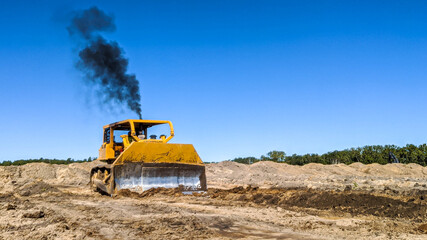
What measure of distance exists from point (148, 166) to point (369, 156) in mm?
38730

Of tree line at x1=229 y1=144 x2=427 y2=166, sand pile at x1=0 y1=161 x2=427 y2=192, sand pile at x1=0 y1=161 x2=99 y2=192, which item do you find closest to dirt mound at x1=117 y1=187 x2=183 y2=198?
sand pile at x1=0 y1=161 x2=427 y2=192

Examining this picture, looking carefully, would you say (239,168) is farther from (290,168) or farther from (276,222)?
(276,222)

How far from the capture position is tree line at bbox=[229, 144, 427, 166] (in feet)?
136

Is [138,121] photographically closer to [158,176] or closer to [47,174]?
[158,176]

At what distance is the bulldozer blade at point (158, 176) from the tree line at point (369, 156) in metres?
32.0

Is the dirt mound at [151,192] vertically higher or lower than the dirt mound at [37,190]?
lower

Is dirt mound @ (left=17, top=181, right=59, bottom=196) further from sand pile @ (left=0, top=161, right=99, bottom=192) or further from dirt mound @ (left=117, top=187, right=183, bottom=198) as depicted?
sand pile @ (left=0, top=161, right=99, bottom=192)

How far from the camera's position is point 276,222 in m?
6.93

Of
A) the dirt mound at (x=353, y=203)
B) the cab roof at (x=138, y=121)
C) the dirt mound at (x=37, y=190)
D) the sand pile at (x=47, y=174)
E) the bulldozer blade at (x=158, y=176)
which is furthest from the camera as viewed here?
→ the sand pile at (x=47, y=174)

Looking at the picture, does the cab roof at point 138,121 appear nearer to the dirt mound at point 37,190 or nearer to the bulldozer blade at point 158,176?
the bulldozer blade at point 158,176

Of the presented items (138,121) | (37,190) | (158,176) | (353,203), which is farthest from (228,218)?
(37,190)

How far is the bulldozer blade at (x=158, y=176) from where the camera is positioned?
471 inches

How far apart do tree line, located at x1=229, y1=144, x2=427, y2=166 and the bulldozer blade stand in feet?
105

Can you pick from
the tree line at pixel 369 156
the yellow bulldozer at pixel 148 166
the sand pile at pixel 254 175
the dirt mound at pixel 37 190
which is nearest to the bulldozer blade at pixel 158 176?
the yellow bulldozer at pixel 148 166
